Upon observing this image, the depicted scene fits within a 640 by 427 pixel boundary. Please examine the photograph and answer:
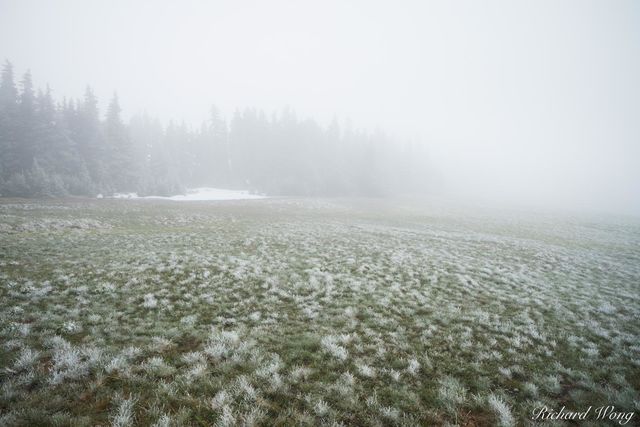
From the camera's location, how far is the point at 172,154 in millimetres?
79312

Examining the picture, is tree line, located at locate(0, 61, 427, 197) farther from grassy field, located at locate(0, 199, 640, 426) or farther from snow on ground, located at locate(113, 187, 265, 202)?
grassy field, located at locate(0, 199, 640, 426)

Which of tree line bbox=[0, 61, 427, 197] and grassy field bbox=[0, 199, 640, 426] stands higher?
tree line bbox=[0, 61, 427, 197]

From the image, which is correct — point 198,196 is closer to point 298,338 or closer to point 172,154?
point 172,154

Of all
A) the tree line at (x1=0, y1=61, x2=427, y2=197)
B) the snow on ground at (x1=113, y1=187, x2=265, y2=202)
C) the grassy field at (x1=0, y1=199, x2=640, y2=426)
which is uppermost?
the tree line at (x1=0, y1=61, x2=427, y2=197)

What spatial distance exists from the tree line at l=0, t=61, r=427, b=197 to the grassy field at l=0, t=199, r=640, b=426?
37324 mm

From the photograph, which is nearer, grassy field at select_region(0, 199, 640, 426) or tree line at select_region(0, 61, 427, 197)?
grassy field at select_region(0, 199, 640, 426)

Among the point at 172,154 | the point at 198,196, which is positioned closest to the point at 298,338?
the point at 198,196

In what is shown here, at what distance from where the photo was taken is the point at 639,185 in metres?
147

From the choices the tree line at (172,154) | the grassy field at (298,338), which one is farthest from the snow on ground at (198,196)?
the grassy field at (298,338)

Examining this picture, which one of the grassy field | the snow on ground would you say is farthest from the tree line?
the grassy field

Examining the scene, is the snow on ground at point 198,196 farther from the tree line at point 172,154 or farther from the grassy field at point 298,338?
the grassy field at point 298,338

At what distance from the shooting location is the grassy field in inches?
215

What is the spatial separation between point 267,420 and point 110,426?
2.60 meters

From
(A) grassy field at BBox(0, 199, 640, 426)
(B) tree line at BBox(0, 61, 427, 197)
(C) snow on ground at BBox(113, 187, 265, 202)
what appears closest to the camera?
(A) grassy field at BBox(0, 199, 640, 426)
